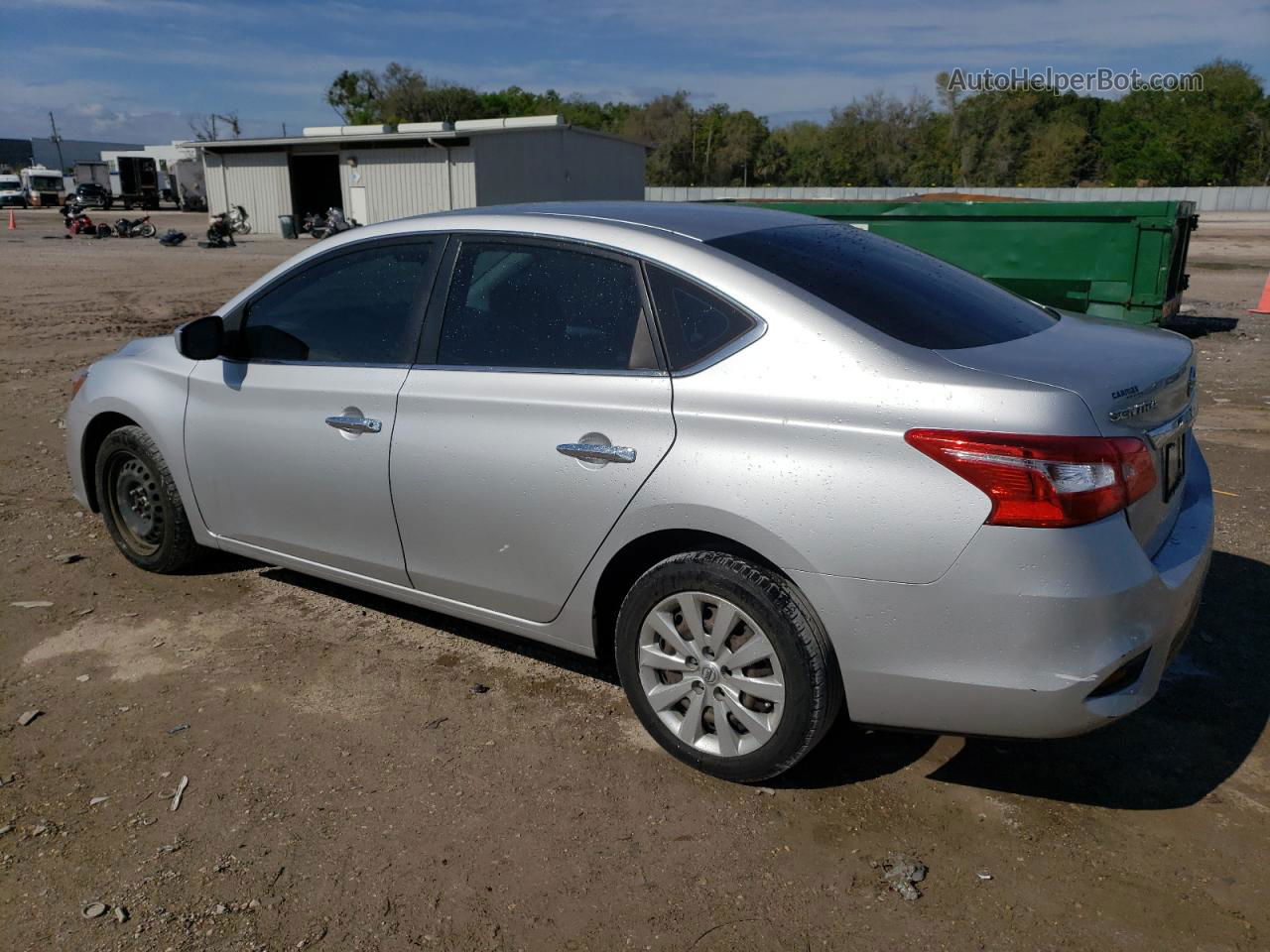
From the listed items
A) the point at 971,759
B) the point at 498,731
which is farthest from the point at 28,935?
the point at 971,759

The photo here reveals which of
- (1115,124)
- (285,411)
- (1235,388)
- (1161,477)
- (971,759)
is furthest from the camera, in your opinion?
(1115,124)

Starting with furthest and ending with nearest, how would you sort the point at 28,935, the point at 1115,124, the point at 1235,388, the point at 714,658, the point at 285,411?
the point at 1115,124 < the point at 1235,388 < the point at 285,411 < the point at 714,658 < the point at 28,935

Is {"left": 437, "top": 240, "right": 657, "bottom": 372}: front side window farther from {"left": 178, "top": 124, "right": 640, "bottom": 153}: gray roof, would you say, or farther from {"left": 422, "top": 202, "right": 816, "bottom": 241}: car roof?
{"left": 178, "top": 124, "right": 640, "bottom": 153}: gray roof

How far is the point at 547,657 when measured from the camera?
418 cm

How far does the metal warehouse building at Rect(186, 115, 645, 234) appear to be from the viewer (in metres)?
36.3

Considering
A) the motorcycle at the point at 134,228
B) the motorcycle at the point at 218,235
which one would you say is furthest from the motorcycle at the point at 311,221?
the motorcycle at the point at 134,228

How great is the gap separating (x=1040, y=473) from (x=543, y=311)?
170cm

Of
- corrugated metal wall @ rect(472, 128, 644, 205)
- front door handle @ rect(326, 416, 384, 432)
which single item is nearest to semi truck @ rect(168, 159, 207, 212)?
corrugated metal wall @ rect(472, 128, 644, 205)

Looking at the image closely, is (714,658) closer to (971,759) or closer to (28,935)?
(971,759)

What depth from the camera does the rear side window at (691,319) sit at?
306 cm

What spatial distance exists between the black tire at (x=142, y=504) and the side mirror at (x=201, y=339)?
0.64m

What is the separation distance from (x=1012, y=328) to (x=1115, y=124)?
9085cm

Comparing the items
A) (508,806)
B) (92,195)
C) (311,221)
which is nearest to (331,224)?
(311,221)

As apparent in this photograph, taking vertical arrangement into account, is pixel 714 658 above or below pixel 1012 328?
below
